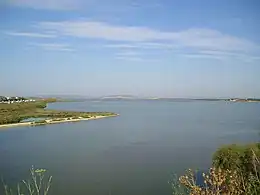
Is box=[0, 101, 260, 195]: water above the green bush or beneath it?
beneath

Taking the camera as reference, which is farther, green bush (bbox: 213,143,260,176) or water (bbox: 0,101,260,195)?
water (bbox: 0,101,260,195)

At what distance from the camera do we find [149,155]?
1014cm

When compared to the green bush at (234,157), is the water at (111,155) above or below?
below

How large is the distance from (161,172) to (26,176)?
3.01 metres

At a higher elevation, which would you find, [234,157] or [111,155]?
[234,157]

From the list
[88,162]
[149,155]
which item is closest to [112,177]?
[88,162]

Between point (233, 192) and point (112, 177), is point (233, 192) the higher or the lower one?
the higher one

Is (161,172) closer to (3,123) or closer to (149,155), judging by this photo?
(149,155)

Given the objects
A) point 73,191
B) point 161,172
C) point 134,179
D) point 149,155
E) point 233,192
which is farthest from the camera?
point 149,155

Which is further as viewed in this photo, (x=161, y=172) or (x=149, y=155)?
(x=149, y=155)

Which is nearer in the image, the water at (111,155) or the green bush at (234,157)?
the green bush at (234,157)

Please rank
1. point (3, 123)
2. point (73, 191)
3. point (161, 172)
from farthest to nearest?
point (3, 123) < point (161, 172) < point (73, 191)

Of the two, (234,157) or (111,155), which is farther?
(111,155)

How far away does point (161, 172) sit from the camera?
798 cm
